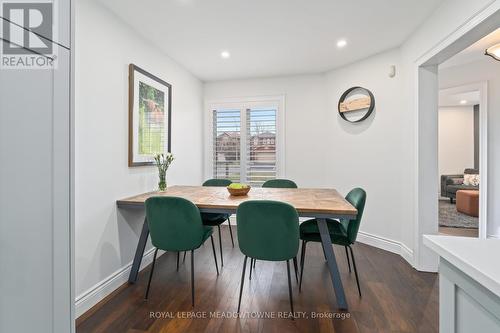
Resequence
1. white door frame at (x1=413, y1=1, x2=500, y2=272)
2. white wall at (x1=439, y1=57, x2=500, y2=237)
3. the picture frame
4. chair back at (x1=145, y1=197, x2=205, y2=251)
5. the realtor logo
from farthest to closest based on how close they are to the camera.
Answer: white wall at (x1=439, y1=57, x2=500, y2=237) → white door frame at (x1=413, y1=1, x2=500, y2=272) → the picture frame → chair back at (x1=145, y1=197, x2=205, y2=251) → the realtor logo

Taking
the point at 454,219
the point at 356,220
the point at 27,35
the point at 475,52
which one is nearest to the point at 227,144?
the point at 356,220

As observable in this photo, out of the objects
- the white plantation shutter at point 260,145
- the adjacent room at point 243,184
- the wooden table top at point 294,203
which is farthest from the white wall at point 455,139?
the wooden table top at point 294,203

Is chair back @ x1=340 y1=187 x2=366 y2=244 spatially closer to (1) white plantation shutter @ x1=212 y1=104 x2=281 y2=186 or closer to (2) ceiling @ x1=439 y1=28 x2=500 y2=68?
(1) white plantation shutter @ x1=212 y1=104 x2=281 y2=186

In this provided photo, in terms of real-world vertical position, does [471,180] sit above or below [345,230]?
above

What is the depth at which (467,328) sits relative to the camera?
73 cm

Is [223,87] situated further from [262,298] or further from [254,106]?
[262,298]

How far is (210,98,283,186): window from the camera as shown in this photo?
4082 mm

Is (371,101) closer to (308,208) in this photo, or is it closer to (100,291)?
(308,208)

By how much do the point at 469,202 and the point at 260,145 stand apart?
13.4 ft

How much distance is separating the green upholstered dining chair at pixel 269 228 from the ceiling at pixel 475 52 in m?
3.02

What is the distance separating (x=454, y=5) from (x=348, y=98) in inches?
63.4

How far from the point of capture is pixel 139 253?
87.6 inches

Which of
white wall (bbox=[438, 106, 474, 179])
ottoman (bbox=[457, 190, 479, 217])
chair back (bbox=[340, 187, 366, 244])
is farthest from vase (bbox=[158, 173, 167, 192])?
white wall (bbox=[438, 106, 474, 179])

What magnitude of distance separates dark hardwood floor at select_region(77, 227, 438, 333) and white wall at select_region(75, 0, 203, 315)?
1.06 feet
